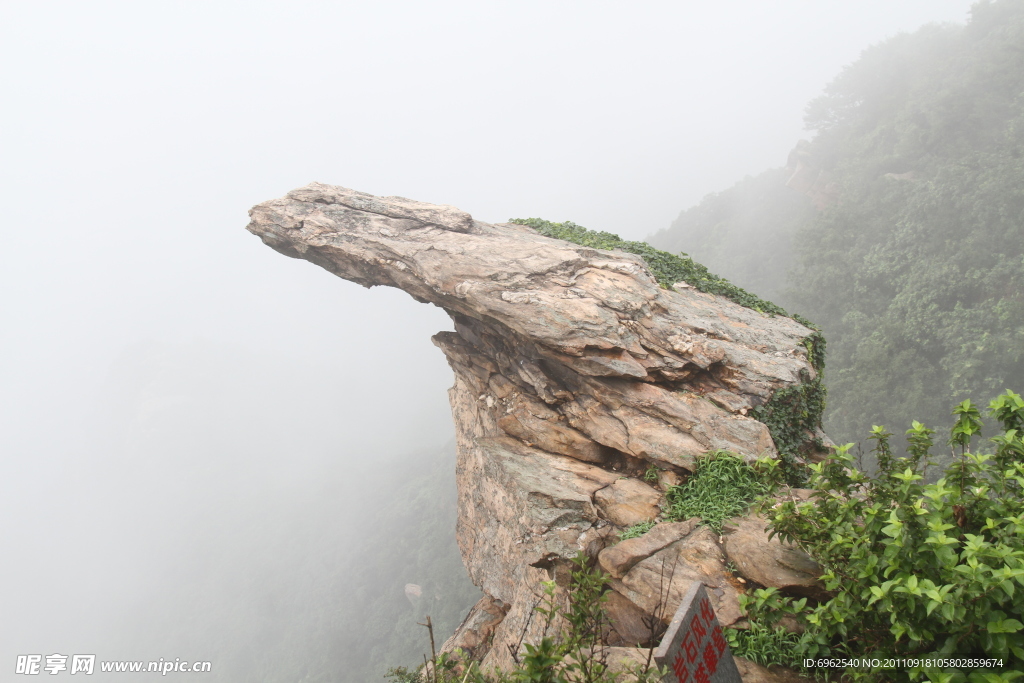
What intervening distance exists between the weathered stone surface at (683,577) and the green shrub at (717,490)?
30 centimetres

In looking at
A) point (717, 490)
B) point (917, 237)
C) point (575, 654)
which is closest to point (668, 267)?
point (717, 490)

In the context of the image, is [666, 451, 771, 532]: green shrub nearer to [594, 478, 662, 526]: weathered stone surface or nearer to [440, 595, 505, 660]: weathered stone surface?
[594, 478, 662, 526]: weathered stone surface

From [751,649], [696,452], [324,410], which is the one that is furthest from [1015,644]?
[324,410]

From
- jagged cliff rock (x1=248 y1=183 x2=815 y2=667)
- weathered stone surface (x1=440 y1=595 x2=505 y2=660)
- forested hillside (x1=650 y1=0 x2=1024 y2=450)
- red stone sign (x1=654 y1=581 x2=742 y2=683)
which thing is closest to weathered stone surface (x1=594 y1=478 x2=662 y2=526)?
jagged cliff rock (x1=248 y1=183 x2=815 y2=667)

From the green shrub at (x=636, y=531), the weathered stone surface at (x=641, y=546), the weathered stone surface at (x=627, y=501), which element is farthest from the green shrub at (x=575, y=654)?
the weathered stone surface at (x=627, y=501)

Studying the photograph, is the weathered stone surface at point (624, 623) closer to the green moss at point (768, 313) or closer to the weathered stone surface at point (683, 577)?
the weathered stone surface at point (683, 577)

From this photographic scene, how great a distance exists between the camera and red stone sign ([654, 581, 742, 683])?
3.15 metres

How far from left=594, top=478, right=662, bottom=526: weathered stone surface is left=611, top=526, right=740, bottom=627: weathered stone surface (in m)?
0.73

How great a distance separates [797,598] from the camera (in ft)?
15.8

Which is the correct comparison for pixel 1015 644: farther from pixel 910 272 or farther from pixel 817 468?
pixel 910 272

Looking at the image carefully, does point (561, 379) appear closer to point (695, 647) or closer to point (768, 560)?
point (768, 560)

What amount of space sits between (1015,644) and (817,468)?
169cm

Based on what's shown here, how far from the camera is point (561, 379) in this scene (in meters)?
8.41

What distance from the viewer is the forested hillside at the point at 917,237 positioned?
17484mm
